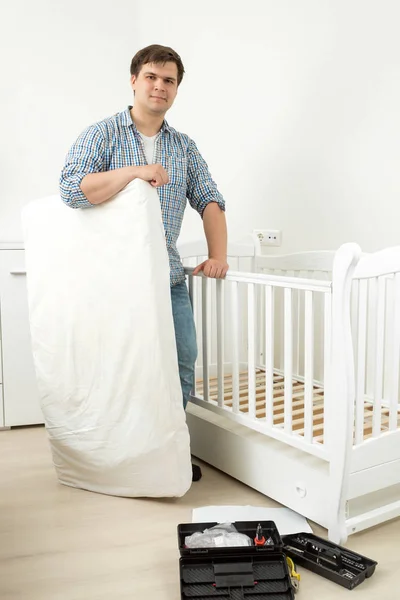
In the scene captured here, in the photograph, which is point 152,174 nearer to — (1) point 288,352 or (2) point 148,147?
(2) point 148,147

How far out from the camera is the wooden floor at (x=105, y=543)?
1.48 m

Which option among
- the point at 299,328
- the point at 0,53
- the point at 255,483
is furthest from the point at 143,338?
the point at 0,53

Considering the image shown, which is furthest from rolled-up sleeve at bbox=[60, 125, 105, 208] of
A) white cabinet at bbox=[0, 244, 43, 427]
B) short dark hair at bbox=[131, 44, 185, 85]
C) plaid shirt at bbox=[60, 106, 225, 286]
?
white cabinet at bbox=[0, 244, 43, 427]

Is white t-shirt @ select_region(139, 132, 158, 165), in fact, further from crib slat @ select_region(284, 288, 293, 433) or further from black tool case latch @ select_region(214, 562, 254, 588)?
black tool case latch @ select_region(214, 562, 254, 588)

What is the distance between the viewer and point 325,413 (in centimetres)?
167

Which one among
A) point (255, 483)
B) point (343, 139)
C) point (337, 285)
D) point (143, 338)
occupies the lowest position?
point (255, 483)

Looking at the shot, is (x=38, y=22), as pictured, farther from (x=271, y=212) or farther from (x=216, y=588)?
(x=216, y=588)

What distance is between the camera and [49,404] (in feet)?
6.83

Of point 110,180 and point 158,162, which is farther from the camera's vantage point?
point 158,162

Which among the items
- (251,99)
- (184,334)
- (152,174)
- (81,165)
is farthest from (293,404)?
(251,99)

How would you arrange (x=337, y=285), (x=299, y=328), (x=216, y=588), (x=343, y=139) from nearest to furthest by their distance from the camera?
(x=216, y=588) < (x=337, y=285) < (x=343, y=139) < (x=299, y=328)

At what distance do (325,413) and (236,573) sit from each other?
47cm

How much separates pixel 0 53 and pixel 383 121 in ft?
6.11

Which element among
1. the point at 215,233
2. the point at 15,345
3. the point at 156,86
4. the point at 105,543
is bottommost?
the point at 105,543
